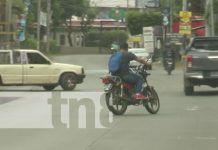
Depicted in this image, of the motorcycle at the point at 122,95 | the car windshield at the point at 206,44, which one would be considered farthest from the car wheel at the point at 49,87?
the motorcycle at the point at 122,95

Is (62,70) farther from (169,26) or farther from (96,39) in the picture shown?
(96,39)

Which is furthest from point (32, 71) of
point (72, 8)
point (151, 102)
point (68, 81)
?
point (72, 8)

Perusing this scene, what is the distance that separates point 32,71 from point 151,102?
10523mm

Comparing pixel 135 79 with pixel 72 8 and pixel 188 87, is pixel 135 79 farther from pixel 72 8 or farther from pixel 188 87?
pixel 72 8

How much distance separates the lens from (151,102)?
54.6ft

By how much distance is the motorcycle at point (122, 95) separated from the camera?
52.6 ft

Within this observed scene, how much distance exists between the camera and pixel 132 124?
14492 millimetres

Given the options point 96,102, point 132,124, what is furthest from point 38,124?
point 96,102

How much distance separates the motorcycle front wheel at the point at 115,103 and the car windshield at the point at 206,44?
7.69 m

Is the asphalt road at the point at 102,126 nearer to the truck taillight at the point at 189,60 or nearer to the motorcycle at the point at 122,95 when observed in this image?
the motorcycle at the point at 122,95

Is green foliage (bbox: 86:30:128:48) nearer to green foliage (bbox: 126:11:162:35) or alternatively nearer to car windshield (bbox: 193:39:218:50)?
green foliage (bbox: 126:11:162:35)

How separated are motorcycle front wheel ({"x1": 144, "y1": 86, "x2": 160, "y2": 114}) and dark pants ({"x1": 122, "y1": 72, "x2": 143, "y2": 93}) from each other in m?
0.24

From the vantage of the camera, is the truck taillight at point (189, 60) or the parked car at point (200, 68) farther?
the truck taillight at point (189, 60)

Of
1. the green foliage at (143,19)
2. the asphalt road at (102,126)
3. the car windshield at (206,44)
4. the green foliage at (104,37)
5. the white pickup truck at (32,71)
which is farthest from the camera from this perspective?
the green foliage at (104,37)
